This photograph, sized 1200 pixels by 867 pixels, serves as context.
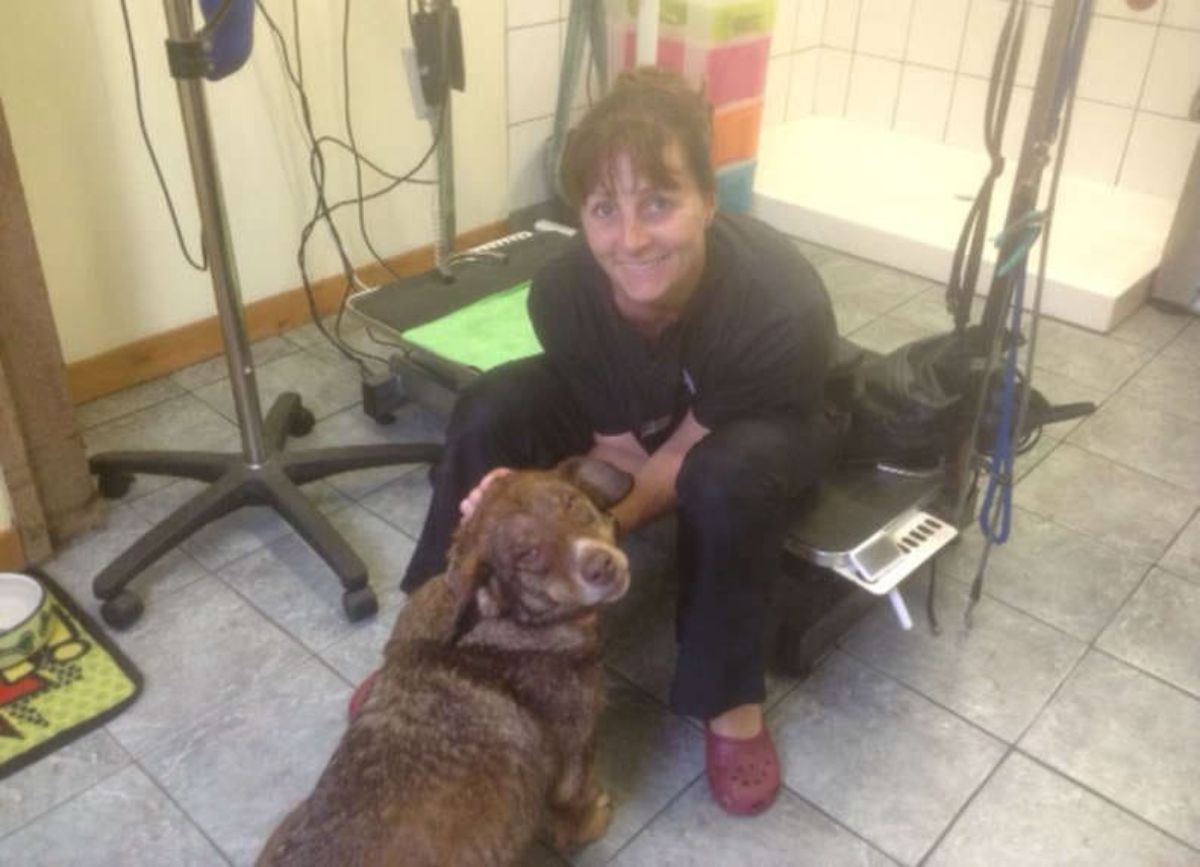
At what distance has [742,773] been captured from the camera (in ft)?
4.48

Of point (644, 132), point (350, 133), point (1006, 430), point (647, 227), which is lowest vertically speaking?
point (1006, 430)

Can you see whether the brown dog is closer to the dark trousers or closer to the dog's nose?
the dog's nose

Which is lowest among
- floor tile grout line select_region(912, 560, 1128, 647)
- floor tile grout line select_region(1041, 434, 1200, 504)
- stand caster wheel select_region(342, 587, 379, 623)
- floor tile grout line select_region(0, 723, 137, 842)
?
floor tile grout line select_region(0, 723, 137, 842)

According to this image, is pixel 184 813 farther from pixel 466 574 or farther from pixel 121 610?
pixel 466 574

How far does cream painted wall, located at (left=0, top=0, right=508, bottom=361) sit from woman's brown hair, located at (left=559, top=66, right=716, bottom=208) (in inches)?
44.5

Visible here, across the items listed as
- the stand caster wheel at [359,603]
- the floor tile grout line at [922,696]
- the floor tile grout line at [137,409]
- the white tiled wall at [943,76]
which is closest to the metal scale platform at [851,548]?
the floor tile grout line at [922,696]

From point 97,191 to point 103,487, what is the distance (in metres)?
0.59

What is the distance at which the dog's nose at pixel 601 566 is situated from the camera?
3.57 ft

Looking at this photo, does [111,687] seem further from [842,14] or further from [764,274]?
[842,14]

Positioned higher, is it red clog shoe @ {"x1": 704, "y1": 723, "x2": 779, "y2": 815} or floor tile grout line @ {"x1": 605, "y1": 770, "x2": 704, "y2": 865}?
red clog shoe @ {"x1": 704, "y1": 723, "x2": 779, "y2": 815}

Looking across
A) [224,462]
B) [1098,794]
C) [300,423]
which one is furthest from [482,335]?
[1098,794]

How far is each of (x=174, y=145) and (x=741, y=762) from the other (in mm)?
1612

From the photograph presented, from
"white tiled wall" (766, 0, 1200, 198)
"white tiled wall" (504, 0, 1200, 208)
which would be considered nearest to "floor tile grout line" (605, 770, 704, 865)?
"white tiled wall" (504, 0, 1200, 208)

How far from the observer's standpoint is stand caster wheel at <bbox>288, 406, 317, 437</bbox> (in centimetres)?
207
